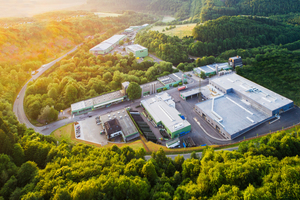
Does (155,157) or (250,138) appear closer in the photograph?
(155,157)

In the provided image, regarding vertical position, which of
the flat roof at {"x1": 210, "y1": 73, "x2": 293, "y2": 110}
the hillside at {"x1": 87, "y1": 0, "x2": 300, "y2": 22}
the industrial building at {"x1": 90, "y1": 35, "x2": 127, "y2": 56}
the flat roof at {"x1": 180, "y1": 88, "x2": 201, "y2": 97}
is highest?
the hillside at {"x1": 87, "y1": 0, "x2": 300, "y2": 22}

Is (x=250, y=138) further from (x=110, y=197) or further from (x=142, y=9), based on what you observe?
(x=142, y=9)

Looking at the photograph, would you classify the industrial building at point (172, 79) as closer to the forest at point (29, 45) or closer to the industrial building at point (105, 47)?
the forest at point (29, 45)

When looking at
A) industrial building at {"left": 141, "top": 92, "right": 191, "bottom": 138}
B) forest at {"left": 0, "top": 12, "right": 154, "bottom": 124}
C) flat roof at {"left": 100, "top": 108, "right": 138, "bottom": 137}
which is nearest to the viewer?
industrial building at {"left": 141, "top": 92, "right": 191, "bottom": 138}

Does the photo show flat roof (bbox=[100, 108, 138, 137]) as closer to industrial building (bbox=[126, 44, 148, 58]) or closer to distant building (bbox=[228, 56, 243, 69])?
industrial building (bbox=[126, 44, 148, 58])

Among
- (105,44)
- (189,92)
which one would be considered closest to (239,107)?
(189,92)

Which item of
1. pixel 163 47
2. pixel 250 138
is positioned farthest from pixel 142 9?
pixel 250 138

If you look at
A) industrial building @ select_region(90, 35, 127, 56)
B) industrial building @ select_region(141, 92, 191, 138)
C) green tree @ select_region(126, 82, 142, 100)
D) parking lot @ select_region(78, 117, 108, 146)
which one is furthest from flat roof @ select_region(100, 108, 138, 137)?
industrial building @ select_region(90, 35, 127, 56)
